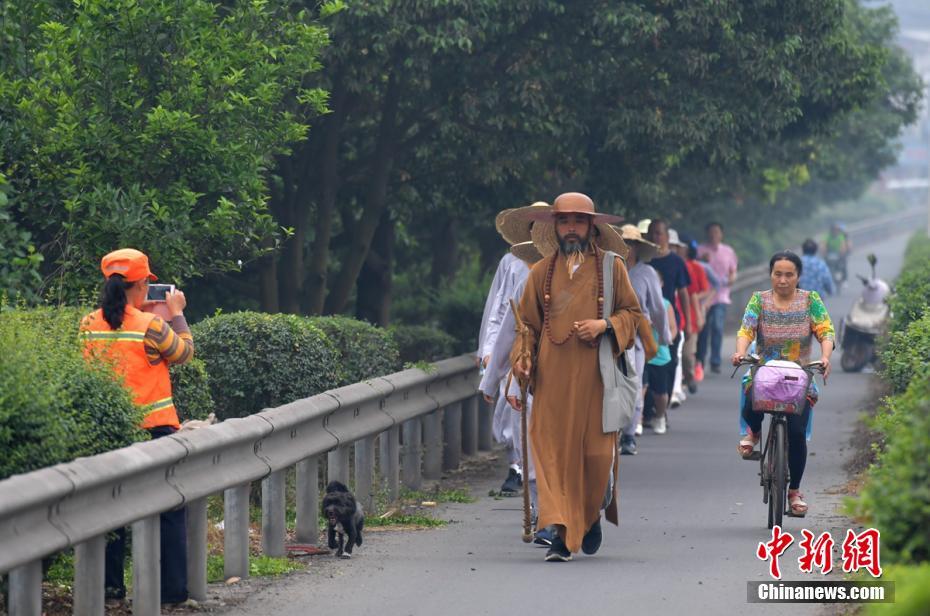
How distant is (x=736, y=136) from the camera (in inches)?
800

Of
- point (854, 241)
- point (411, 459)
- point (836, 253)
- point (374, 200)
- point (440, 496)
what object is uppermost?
point (854, 241)

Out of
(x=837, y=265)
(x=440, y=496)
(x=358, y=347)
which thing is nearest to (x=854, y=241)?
(x=837, y=265)

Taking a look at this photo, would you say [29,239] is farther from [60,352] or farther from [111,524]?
[111,524]

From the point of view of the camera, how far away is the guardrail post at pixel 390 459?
12.9 metres

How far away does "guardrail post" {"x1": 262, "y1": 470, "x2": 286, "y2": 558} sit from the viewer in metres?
10.4

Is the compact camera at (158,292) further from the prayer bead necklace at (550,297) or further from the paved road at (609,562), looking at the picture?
the prayer bead necklace at (550,297)

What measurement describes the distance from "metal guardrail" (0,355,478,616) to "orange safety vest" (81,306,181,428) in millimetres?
316

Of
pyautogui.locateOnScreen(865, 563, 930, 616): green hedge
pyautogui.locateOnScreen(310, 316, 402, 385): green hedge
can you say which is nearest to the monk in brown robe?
pyautogui.locateOnScreen(310, 316, 402, 385): green hedge

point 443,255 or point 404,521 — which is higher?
point 443,255

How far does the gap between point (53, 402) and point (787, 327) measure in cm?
512

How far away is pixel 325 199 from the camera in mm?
20422

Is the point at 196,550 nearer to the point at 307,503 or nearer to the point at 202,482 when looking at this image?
the point at 202,482

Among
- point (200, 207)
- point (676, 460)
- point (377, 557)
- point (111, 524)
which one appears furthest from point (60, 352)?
point (676, 460)

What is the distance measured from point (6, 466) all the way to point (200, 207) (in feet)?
22.0
